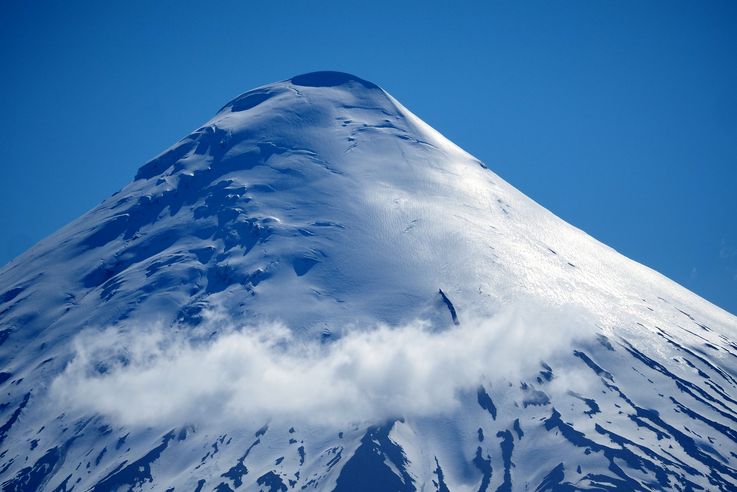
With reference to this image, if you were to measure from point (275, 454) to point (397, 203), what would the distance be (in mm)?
62183

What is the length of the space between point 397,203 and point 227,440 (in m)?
61.1

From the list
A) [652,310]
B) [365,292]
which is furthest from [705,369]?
[365,292]

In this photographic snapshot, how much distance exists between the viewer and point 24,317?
188 metres

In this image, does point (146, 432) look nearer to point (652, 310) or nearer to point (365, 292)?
point (365, 292)

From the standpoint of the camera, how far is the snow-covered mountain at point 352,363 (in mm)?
150125

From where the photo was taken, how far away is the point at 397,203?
196 meters

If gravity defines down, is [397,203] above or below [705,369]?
above

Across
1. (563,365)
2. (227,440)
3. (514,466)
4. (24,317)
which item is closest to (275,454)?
(227,440)

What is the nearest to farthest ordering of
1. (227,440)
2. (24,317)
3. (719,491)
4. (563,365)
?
(719,491), (227,440), (563,365), (24,317)

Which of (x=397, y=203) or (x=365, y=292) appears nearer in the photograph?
(x=365, y=292)

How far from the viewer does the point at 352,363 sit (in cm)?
16775

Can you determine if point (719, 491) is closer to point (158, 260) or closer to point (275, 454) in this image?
point (275, 454)

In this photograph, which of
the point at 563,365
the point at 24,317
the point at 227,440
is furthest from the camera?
the point at 24,317

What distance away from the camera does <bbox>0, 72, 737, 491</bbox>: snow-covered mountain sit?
150125mm
